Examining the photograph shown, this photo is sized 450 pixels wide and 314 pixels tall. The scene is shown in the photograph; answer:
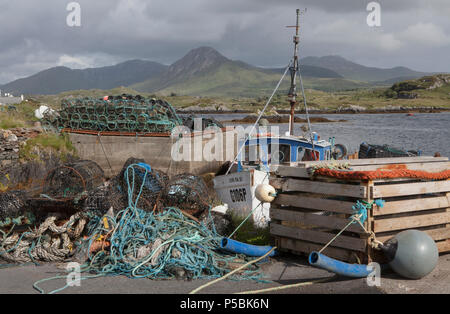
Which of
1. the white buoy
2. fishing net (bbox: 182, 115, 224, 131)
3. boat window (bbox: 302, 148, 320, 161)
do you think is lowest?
the white buoy

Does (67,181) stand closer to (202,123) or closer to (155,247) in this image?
(155,247)

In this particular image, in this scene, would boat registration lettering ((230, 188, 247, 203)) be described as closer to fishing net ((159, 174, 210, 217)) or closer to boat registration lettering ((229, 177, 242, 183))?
boat registration lettering ((229, 177, 242, 183))

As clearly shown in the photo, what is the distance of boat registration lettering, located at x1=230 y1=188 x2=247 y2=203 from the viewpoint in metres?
9.71

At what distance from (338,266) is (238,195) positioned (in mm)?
4655

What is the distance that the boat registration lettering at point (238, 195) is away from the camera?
382 inches

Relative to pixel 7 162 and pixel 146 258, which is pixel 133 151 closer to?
pixel 7 162

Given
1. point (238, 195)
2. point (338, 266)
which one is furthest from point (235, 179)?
point (338, 266)

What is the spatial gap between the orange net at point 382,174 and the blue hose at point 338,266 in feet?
Result: 3.84

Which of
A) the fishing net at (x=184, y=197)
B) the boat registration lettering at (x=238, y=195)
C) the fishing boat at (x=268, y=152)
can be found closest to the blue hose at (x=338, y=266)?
the fishing net at (x=184, y=197)

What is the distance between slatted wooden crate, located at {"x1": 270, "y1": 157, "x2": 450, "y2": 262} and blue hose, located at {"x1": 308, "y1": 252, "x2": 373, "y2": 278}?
0.36m

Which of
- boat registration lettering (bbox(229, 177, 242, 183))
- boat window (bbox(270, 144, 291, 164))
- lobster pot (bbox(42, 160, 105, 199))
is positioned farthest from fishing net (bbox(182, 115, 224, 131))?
lobster pot (bbox(42, 160, 105, 199))

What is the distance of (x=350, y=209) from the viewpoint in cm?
596
